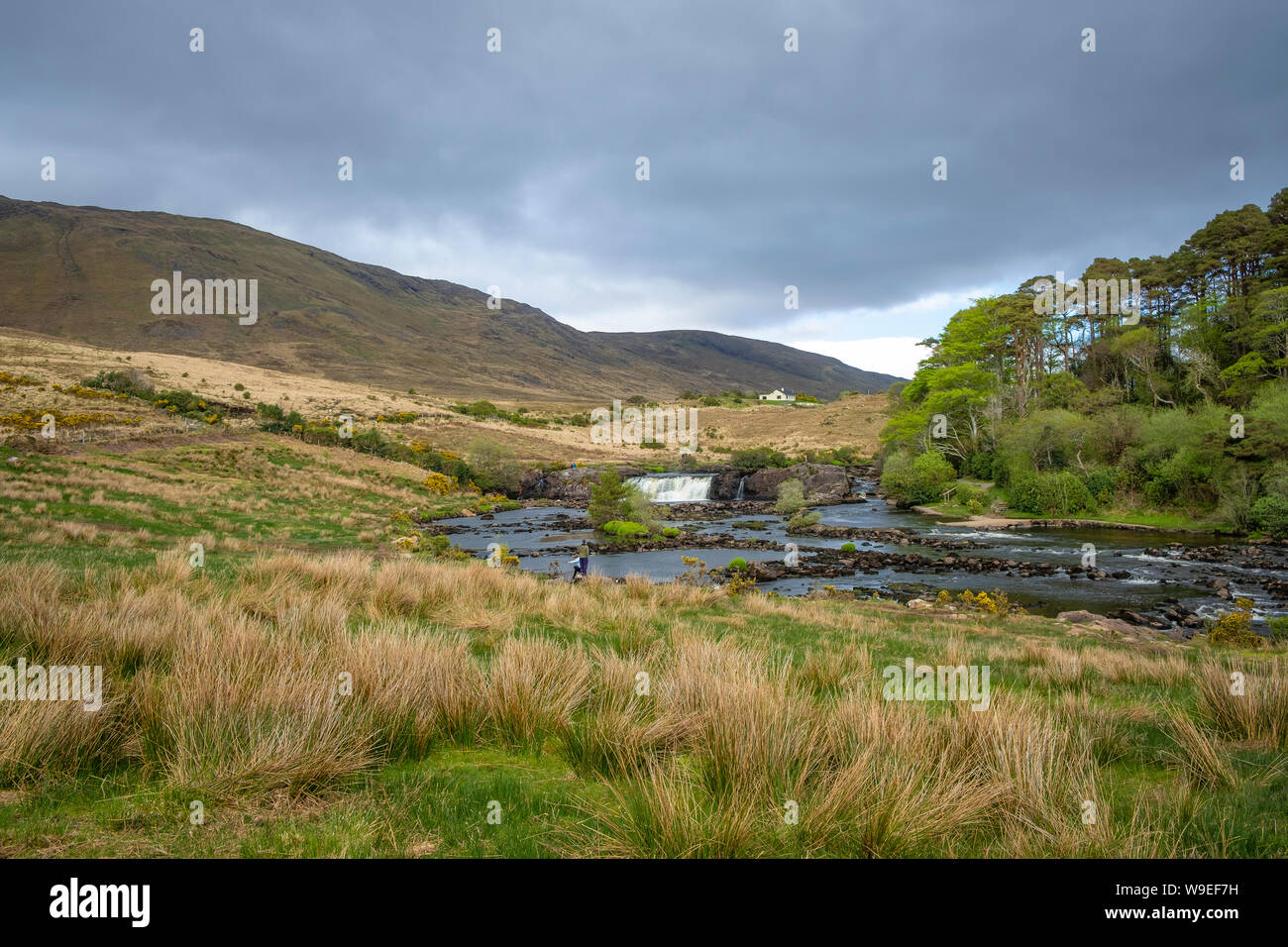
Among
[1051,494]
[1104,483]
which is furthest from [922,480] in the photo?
[1104,483]

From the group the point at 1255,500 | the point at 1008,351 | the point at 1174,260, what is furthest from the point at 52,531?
the point at 1174,260

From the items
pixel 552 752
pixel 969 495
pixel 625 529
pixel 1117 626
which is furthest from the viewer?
pixel 969 495

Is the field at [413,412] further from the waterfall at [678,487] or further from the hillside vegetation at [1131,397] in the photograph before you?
the hillside vegetation at [1131,397]

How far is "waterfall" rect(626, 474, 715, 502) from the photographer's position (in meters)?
57.4

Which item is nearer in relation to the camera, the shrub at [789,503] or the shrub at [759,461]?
the shrub at [789,503]

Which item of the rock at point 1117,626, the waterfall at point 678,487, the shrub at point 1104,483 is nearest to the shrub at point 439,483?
the waterfall at point 678,487

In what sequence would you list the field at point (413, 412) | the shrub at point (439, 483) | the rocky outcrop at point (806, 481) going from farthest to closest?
the rocky outcrop at point (806, 481) → the field at point (413, 412) → the shrub at point (439, 483)

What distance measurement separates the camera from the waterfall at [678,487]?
57.4 meters

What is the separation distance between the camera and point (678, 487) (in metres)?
58.4

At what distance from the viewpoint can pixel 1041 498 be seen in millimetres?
42219

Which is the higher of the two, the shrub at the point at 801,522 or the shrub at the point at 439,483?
the shrub at the point at 439,483

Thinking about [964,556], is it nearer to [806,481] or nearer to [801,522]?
[801,522]

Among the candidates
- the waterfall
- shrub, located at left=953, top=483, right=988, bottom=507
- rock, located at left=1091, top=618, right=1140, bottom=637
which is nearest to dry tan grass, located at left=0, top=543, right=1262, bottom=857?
rock, located at left=1091, top=618, right=1140, bottom=637
